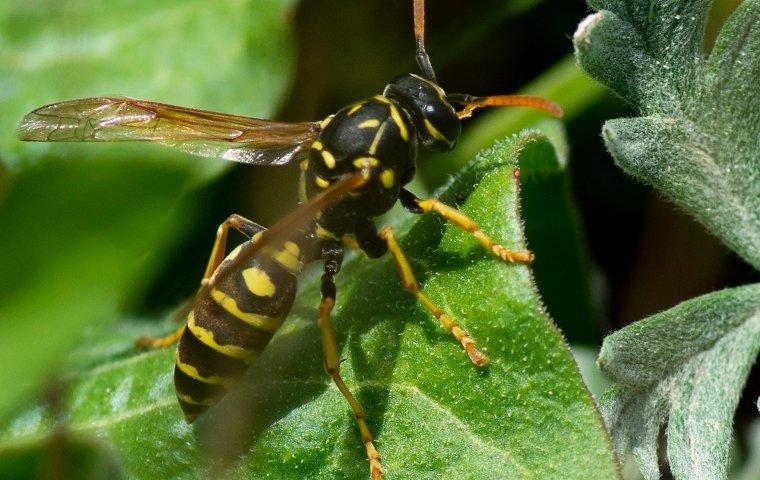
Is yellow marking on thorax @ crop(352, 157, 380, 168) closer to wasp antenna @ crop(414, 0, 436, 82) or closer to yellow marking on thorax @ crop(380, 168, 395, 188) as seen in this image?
yellow marking on thorax @ crop(380, 168, 395, 188)

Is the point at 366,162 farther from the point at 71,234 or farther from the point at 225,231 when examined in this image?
the point at 71,234

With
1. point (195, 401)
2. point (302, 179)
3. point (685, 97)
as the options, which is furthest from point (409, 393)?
point (685, 97)

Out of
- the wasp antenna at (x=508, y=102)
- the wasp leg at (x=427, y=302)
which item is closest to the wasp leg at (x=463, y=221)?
the wasp leg at (x=427, y=302)

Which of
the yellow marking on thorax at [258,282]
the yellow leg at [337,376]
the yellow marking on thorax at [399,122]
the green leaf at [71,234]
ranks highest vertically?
the green leaf at [71,234]

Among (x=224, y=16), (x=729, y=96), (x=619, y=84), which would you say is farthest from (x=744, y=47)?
(x=224, y=16)

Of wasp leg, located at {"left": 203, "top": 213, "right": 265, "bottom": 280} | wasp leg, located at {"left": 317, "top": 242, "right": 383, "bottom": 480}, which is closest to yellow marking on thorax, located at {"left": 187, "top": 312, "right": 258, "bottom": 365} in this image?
wasp leg, located at {"left": 317, "top": 242, "right": 383, "bottom": 480}

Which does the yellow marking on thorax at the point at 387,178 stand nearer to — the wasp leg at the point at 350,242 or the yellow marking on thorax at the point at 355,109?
the yellow marking on thorax at the point at 355,109

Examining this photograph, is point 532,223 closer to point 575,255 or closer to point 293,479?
point 575,255

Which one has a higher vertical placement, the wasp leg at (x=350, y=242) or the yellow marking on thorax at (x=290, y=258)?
the yellow marking on thorax at (x=290, y=258)
